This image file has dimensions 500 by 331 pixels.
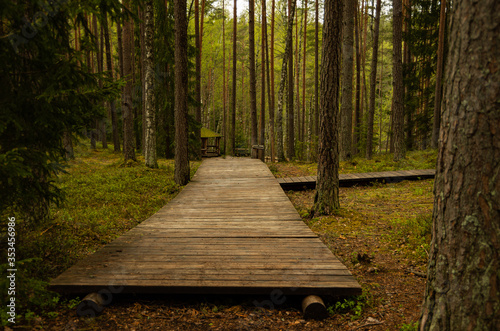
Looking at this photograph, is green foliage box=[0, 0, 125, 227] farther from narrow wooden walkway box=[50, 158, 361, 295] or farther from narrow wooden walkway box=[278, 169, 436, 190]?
narrow wooden walkway box=[278, 169, 436, 190]

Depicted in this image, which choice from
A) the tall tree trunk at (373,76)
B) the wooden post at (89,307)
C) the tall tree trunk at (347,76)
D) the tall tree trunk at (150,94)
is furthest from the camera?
the tall tree trunk at (373,76)

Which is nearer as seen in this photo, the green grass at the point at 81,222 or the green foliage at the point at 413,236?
the green grass at the point at 81,222

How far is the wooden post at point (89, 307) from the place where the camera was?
3.16 metres

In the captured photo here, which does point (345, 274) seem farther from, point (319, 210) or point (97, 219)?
point (97, 219)

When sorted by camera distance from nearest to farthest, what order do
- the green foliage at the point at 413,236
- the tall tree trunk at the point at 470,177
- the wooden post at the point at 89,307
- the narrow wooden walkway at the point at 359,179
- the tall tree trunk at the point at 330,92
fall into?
the tall tree trunk at the point at 470,177 < the wooden post at the point at 89,307 < the green foliage at the point at 413,236 < the tall tree trunk at the point at 330,92 < the narrow wooden walkway at the point at 359,179

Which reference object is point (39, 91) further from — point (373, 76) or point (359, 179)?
point (373, 76)

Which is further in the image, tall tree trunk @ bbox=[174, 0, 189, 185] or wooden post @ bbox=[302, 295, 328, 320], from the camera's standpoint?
tall tree trunk @ bbox=[174, 0, 189, 185]

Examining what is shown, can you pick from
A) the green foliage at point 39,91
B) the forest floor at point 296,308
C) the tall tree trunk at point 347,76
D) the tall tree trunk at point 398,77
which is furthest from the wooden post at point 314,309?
the tall tree trunk at point 398,77

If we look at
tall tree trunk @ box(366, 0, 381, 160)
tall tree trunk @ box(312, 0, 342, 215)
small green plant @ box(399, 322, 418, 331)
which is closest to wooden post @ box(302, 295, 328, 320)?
small green plant @ box(399, 322, 418, 331)

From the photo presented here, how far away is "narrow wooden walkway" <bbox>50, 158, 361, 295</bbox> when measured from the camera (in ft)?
11.0

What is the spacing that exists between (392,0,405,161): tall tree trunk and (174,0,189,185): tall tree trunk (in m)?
10.2

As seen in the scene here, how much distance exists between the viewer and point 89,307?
3.21m

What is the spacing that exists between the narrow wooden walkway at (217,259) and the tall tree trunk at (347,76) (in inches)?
343

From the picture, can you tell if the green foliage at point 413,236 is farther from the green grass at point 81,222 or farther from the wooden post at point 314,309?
the green grass at point 81,222
